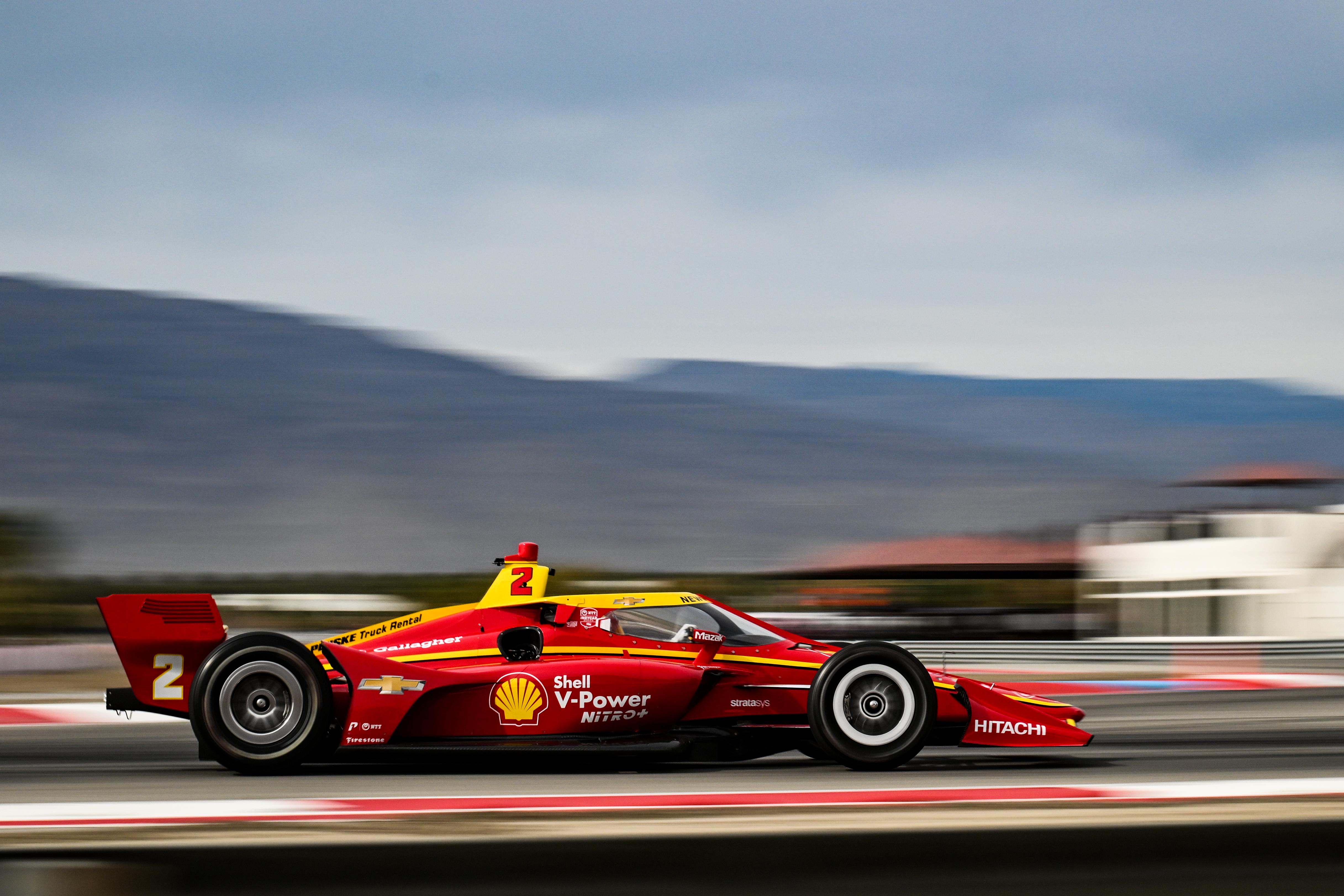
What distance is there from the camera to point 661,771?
723cm

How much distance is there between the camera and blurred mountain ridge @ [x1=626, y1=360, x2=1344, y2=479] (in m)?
149

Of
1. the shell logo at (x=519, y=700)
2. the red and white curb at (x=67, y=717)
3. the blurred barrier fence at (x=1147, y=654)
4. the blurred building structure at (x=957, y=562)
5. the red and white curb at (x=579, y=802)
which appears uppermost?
the blurred building structure at (x=957, y=562)

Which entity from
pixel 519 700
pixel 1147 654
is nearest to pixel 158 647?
pixel 519 700

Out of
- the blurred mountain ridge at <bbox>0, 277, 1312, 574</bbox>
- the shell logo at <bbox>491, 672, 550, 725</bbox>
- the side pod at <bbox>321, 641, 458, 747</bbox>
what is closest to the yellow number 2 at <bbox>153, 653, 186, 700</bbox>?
the side pod at <bbox>321, 641, 458, 747</bbox>

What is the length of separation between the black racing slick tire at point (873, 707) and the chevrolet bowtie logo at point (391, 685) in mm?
1985

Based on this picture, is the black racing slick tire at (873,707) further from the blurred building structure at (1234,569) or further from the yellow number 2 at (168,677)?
the blurred building structure at (1234,569)

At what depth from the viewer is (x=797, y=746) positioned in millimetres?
7449

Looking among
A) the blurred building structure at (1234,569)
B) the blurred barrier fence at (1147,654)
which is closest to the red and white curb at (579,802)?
the blurred barrier fence at (1147,654)

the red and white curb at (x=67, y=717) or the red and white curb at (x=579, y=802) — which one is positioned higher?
the red and white curb at (x=579, y=802)

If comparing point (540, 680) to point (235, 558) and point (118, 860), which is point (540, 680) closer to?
point (118, 860)

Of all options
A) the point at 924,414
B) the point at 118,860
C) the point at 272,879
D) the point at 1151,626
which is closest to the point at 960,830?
the point at 272,879

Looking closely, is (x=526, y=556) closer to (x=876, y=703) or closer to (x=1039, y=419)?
(x=876, y=703)

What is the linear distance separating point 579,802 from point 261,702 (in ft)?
6.72

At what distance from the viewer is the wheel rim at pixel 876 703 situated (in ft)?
23.3
